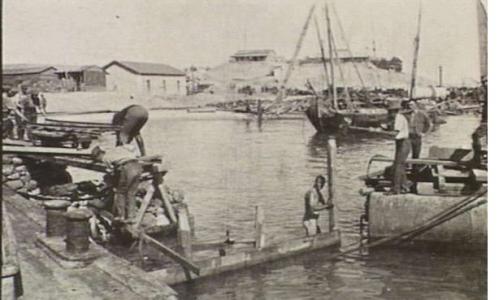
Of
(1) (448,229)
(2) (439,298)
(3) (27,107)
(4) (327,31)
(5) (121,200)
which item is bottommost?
(2) (439,298)

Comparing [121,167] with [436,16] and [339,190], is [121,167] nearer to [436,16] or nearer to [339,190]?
[339,190]

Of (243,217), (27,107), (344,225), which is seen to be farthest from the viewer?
(344,225)

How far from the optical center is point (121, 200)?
7.73 ft

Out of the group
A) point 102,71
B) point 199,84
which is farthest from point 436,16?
point 102,71

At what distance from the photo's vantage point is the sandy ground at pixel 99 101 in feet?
7.61

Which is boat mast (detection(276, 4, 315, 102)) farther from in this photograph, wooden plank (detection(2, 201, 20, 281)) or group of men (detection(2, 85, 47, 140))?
wooden plank (detection(2, 201, 20, 281))

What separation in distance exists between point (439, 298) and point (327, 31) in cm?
92

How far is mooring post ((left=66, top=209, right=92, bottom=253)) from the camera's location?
2.21 meters

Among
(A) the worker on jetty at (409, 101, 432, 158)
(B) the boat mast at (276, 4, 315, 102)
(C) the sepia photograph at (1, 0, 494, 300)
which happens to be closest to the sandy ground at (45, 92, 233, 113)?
(C) the sepia photograph at (1, 0, 494, 300)

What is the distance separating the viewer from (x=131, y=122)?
2.32m

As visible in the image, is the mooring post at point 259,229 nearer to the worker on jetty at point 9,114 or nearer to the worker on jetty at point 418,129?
the worker on jetty at point 418,129

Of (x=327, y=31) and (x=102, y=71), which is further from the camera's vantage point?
(x=327, y=31)

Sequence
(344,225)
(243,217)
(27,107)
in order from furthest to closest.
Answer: (344,225) < (243,217) < (27,107)

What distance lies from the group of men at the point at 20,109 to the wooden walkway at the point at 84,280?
0.19 m
